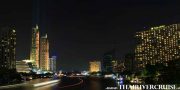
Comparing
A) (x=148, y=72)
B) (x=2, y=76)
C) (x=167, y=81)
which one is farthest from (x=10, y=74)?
(x=167, y=81)

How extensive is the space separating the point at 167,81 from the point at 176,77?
208 centimetres

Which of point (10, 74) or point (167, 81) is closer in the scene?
point (167, 81)

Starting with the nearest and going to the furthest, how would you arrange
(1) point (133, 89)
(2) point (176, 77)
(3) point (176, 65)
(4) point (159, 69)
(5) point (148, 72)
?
1. (1) point (133, 89)
2. (2) point (176, 77)
3. (3) point (176, 65)
4. (4) point (159, 69)
5. (5) point (148, 72)

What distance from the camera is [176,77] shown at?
249ft

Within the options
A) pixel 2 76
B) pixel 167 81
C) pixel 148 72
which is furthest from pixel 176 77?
pixel 2 76

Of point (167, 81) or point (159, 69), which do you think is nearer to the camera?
point (167, 81)

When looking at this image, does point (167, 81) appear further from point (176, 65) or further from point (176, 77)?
point (176, 65)

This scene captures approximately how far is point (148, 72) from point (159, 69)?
8369mm

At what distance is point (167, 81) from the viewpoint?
7644 centimetres

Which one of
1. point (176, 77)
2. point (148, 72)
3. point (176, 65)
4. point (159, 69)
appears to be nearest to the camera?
point (176, 77)

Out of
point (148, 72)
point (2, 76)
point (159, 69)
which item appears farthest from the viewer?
point (2, 76)

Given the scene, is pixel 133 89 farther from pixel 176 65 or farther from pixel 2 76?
pixel 2 76

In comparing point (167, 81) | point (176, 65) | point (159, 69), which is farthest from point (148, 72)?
point (167, 81)

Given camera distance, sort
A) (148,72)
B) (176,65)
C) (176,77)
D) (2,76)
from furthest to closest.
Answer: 1. (2,76)
2. (148,72)
3. (176,65)
4. (176,77)
